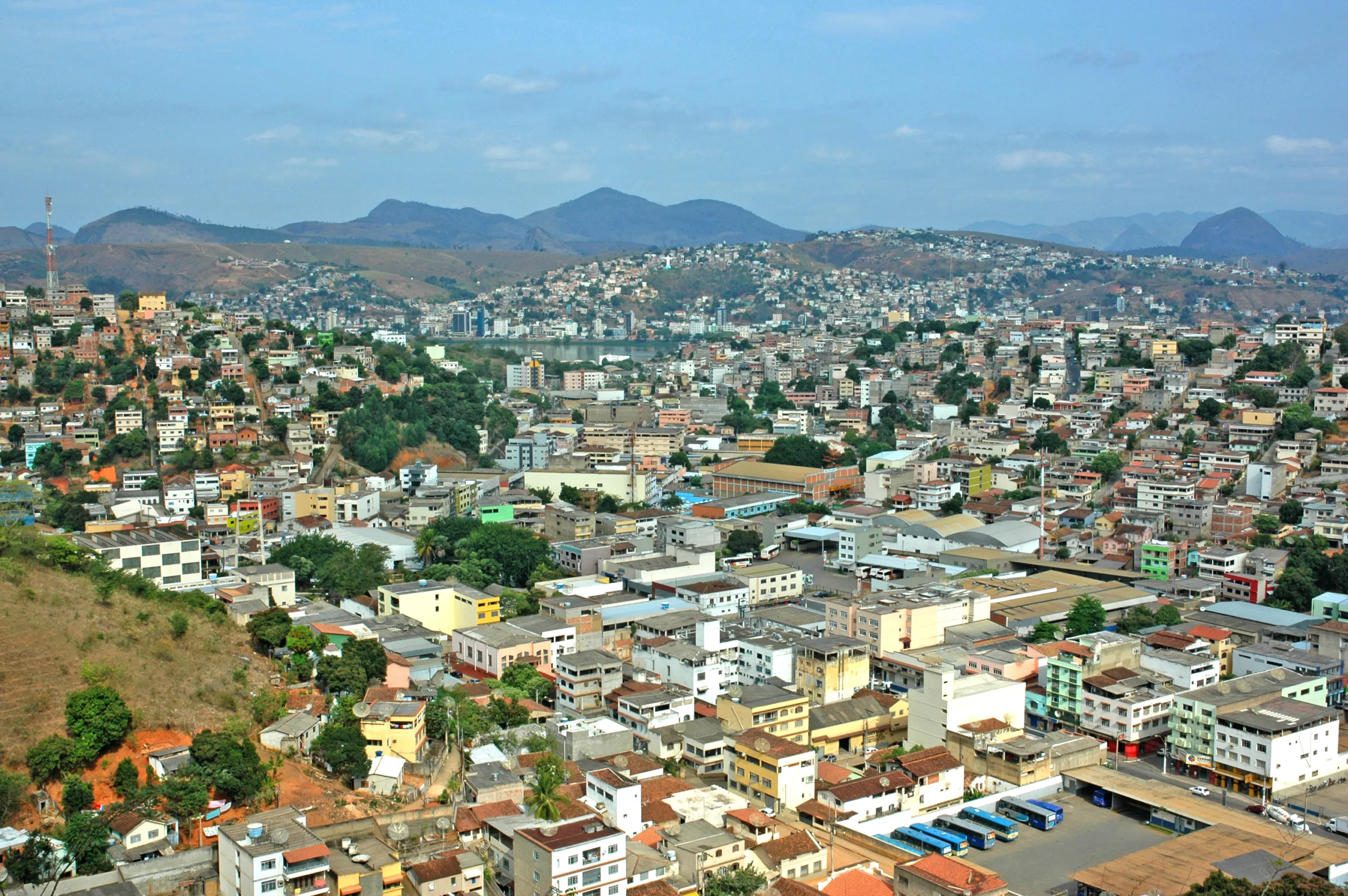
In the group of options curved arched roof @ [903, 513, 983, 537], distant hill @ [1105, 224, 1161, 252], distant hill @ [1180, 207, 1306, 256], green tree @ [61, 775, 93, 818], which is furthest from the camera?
distant hill @ [1105, 224, 1161, 252]

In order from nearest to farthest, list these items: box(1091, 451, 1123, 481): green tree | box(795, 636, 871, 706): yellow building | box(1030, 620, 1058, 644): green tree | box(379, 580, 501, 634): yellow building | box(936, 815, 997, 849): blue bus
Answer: box(936, 815, 997, 849): blue bus
box(795, 636, 871, 706): yellow building
box(1030, 620, 1058, 644): green tree
box(379, 580, 501, 634): yellow building
box(1091, 451, 1123, 481): green tree

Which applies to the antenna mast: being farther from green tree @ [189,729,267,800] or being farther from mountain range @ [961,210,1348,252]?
mountain range @ [961,210,1348,252]

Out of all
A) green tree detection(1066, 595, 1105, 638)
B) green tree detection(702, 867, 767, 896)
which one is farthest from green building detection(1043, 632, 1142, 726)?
green tree detection(702, 867, 767, 896)

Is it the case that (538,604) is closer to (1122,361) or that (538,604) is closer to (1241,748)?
(1241,748)

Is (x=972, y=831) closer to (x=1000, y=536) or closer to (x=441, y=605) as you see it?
(x=441, y=605)

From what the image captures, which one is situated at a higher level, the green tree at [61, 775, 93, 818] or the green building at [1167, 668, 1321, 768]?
the green tree at [61, 775, 93, 818]

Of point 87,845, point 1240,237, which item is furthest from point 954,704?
point 1240,237

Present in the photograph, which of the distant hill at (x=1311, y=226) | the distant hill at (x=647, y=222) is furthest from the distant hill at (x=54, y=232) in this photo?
the distant hill at (x=1311, y=226)
